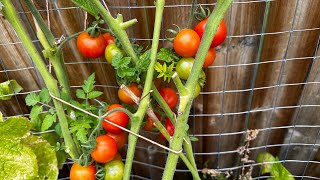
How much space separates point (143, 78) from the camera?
0.98m

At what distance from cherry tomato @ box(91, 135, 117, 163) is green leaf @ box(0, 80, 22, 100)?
1.50 ft

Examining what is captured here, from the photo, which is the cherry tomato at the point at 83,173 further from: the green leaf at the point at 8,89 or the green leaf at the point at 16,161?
the green leaf at the point at 8,89

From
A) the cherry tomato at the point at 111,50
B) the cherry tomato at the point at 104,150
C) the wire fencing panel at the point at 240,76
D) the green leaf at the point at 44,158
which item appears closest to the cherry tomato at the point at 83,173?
the cherry tomato at the point at 104,150

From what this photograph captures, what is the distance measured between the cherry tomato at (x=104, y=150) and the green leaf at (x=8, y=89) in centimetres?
46

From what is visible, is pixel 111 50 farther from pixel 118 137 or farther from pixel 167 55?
pixel 118 137

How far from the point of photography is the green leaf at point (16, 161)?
103cm

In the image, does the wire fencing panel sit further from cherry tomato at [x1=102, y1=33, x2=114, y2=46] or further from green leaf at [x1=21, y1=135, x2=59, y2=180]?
green leaf at [x1=21, y1=135, x2=59, y2=180]

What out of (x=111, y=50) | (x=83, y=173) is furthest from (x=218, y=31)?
(x=83, y=173)

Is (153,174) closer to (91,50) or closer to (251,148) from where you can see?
(251,148)

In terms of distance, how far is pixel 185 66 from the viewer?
94cm

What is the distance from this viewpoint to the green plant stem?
0.88 metres

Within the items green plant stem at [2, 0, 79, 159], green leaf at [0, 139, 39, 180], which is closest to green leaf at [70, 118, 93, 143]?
green plant stem at [2, 0, 79, 159]

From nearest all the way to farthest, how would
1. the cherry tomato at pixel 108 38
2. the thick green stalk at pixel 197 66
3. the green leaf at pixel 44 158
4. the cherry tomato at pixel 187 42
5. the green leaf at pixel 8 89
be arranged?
1. the thick green stalk at pixel 197 66
2. the cherry tomato at pixel 187 42
3. the cherry tomato at pixel 108 38
4. the green leaf at pixel 44 158
5. the green leaf at pixel 8 89

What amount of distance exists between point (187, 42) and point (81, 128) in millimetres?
358
